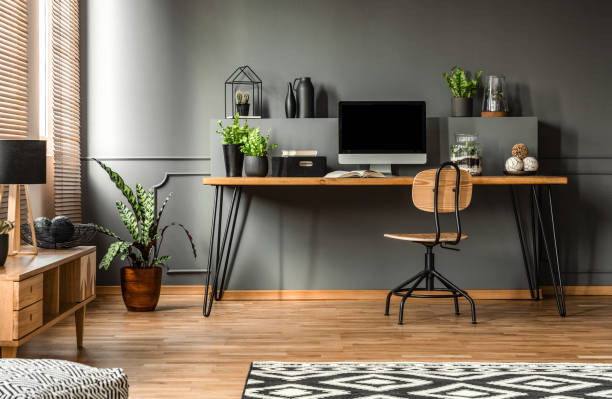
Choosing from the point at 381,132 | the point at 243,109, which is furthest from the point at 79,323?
the point at 381,132

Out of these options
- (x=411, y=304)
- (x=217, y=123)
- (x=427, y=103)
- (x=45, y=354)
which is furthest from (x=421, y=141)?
(x=45, y=354)

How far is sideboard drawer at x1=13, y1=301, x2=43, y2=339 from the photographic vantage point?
217cm

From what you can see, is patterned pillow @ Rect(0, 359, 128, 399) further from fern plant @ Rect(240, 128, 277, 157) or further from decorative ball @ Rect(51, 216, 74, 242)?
fern plant @ Rect(240, 128, 277, 157)

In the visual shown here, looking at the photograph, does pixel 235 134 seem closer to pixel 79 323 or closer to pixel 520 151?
pixel 79 323

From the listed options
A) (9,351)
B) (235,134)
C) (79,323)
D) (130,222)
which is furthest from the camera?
(235,134)

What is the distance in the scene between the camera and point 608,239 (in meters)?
4.45

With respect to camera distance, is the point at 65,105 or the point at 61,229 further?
the point at 65,105

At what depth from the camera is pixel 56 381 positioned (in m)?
1.30

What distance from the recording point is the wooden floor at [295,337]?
2.63 meters

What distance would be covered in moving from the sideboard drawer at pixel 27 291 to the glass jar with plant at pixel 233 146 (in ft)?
5.74

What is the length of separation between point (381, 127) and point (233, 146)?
39.8 inches

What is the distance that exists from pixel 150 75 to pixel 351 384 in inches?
115

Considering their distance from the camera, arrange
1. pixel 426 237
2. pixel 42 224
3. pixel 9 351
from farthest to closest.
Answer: pixel 426 237 < pixel 42 224 < pixel 9 351

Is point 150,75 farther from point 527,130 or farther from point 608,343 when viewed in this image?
point 608,343
